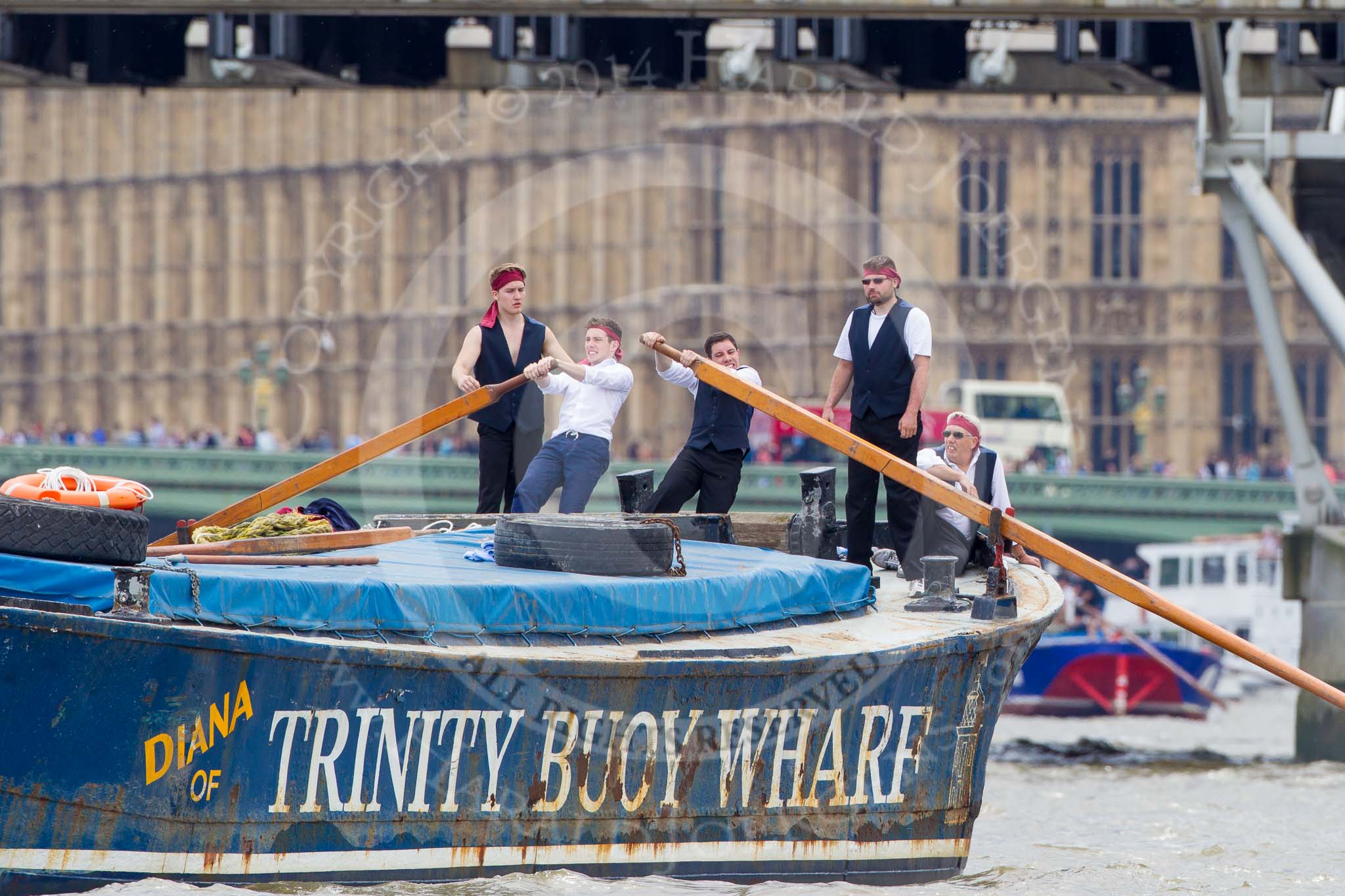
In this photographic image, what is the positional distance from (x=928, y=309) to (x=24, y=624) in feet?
195

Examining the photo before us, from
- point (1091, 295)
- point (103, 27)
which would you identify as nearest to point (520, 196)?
point (1091, 295)

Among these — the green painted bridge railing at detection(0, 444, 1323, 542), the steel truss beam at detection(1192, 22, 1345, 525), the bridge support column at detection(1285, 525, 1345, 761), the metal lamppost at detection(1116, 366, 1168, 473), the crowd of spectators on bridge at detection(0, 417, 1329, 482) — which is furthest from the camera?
the metal lamppost at detection(1116, 366, 1168, 473)

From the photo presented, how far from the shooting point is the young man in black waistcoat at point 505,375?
47.3ft

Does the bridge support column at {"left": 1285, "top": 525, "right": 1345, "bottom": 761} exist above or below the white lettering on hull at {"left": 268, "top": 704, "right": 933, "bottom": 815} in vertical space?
below

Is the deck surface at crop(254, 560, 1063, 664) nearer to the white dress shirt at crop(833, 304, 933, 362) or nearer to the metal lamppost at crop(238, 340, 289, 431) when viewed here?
the white dress shirt at crop(833, 304, 933, 362)

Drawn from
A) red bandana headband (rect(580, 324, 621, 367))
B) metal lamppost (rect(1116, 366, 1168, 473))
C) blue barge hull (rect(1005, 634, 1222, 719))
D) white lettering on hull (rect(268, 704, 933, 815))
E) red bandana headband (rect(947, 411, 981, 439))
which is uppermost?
red bandana headband (rect(580, 324, 621, 367))

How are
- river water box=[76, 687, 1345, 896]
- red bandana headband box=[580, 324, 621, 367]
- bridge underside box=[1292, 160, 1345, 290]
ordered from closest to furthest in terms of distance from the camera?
river water box=[76, 687, 1345, 896] < red bandana headband box=[580, 324, 621, 367] < bridge underside box=[1292, 160, 1345, 290]

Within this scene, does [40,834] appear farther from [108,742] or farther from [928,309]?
[928,309]

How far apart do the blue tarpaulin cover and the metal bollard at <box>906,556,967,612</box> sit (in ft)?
1.41

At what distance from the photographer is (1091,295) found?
70188 mm

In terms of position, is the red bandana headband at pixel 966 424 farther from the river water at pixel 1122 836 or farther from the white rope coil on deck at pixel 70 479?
the white rope coil on deck at pixel 70 479

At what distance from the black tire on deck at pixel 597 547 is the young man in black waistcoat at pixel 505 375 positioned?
208 centimetres

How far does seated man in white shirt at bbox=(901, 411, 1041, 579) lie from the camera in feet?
47.2

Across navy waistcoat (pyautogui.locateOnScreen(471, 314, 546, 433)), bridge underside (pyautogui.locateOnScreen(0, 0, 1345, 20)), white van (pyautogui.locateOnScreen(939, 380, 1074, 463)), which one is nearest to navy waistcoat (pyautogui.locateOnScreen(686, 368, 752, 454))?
navy waistcoat (pyautogui.locateOnScreen(471, 314, 546, 433))
